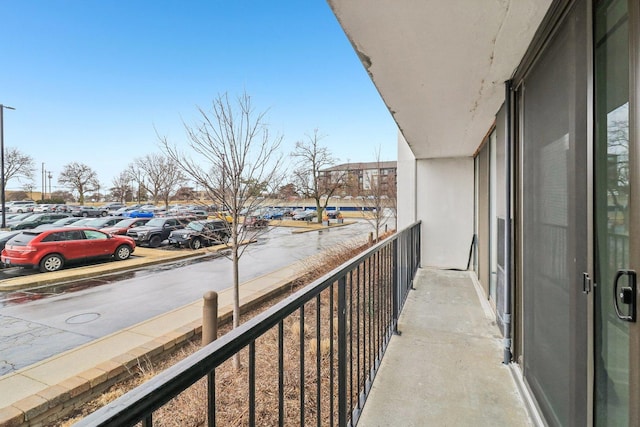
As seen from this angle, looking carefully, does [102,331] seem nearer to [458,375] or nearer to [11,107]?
[458,375]

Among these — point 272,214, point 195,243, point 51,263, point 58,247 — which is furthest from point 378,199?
point 51,263

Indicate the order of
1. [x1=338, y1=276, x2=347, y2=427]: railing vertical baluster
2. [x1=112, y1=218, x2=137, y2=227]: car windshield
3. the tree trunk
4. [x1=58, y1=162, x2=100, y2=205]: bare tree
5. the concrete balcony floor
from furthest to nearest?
[x1=58, y1=162, x2=100, y2=205]: bare tree → [x1=112, y1=218, x2=137, y2=227]: car windshield → the tree trunk → the concrete balcony floor → [x1=338, y1=276, x2=347, y2=427]: railing vertical baluster

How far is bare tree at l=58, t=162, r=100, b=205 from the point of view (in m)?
34.3

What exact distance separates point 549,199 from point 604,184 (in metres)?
0.65

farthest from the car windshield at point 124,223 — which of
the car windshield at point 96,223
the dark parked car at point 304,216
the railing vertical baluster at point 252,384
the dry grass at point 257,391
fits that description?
the railing vertical baluster at point 252,384

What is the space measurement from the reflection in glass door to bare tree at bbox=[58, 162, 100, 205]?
144 feet

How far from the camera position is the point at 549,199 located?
1677 mm

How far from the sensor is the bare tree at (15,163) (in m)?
27.0

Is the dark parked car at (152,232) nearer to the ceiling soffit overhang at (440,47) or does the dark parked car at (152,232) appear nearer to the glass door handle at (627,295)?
the ceiling soffit overhang at (440,47)

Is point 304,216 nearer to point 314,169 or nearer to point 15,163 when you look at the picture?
point 314,169

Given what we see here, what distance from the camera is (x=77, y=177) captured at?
3484cm

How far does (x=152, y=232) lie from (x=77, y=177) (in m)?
30.0

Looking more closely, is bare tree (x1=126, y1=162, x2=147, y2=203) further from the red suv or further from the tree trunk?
the tree trunk

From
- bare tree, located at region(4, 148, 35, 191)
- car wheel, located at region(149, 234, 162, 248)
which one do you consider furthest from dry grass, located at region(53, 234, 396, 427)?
→ bare tree, located at region(4, 148, 35, 191)
